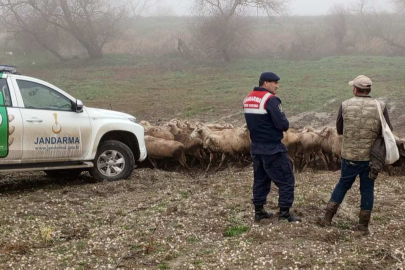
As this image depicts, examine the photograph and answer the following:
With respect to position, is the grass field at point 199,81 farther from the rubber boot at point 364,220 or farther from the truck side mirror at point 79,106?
the rubber boot at point 364,220

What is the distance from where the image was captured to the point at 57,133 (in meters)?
9.51

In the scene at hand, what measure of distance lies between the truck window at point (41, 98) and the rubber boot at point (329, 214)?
5030 mm

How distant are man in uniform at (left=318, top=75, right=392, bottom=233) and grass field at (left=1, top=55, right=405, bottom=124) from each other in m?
→ 12.6

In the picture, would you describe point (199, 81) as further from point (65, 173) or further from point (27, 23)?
point (65, 173)

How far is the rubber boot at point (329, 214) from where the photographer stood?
23.6 ft

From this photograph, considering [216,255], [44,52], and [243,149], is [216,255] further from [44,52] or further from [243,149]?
[44,52]

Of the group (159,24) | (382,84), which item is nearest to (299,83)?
(382,84)

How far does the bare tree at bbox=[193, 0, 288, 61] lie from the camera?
40625 millimetres

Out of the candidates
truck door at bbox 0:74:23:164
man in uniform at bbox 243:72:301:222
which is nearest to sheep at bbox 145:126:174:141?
truck door at bbox 0:74:23:164

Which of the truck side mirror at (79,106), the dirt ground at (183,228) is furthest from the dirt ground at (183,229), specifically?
the truck side mirror at (79,106)

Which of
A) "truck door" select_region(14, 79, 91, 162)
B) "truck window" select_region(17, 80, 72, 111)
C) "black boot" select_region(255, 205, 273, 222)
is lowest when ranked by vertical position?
"black boot" select_region(255, 205, 273, 222)

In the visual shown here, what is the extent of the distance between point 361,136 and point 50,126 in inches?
210

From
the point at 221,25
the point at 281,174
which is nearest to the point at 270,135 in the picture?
the point at 281,174

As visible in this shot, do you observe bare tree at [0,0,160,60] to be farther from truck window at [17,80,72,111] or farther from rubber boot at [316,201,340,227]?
rubber boot at [316,201,340,227]
